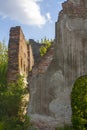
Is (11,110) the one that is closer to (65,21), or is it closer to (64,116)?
(64,116)

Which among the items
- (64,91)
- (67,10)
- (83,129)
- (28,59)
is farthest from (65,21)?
(28,59)

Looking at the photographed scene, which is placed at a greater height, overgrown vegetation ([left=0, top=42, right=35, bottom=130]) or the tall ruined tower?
the tall ruined tower

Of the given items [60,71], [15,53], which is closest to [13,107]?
[60,71]

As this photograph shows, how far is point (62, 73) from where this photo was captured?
9898 millimetres

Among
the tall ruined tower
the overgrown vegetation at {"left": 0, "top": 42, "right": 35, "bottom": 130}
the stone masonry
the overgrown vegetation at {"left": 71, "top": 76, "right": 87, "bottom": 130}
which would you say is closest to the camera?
the overgrown vegetation at {"left": 71, "top": 76, "right": 87, "bottom": 130}

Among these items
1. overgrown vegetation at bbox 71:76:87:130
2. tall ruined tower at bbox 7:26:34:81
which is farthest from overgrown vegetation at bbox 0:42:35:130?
overgrown vegetation at bbox 71:76:87:130

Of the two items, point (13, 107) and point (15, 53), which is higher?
point (15, 53)

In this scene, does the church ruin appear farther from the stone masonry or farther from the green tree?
the green tree

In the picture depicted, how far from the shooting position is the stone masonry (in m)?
9.64

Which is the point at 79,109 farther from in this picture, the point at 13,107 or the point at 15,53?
the point at 15,53

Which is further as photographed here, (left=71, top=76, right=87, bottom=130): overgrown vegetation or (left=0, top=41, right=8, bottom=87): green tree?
(left=0, top=41, right=8, bottom=87): green tree

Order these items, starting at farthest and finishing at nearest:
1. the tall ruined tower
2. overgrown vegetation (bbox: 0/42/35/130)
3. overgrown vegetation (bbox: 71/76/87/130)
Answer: the tall ruined tower → overgrown vegetation (bbox: 0/42/35/130) → overgrown vegetation (bbox: 71/76/87/130)

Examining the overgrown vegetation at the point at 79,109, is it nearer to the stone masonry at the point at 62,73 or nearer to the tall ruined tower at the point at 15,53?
the stone masonry at the point at 62,73

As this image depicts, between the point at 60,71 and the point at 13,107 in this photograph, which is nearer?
the point at 60,71
